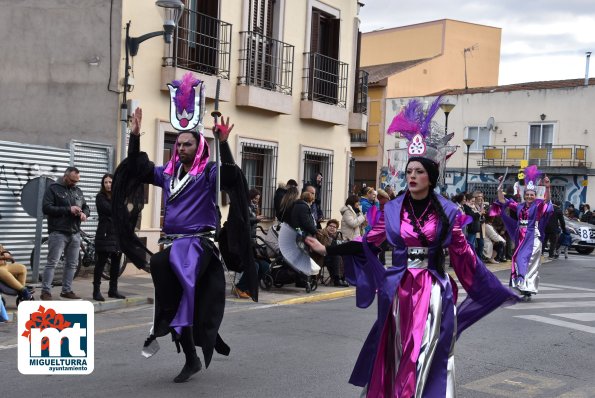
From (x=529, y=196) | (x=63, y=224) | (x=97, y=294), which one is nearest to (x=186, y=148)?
(x=63, y=224)

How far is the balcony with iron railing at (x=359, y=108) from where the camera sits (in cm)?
2084

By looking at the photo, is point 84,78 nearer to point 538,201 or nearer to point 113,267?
point 113,267

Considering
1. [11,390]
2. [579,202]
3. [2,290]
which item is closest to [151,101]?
[2,290]

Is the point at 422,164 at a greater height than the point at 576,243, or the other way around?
the point at 422,164

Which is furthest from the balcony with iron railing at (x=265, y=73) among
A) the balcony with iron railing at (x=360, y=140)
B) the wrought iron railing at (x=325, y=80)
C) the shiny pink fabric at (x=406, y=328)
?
the balcony with iron railing at (x=360, y=140)

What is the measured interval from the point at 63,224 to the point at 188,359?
4.57 m

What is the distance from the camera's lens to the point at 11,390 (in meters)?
6.13

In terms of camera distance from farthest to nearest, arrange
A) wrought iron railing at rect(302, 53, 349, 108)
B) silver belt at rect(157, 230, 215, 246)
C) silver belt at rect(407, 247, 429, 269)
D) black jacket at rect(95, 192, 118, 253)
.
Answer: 1. wrought iron railing at rect(302, 53, 349, 108)
2. black jacket at rect(95, 192, 118, 253)
3. silver belt at rect(157, 230, 215, 246)
4. silver belt at rect(407, 247, 429, 269)

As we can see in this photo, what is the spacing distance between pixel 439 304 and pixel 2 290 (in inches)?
244

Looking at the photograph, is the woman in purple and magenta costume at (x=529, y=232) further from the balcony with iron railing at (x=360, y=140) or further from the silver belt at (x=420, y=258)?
the balcony with iron railing at (x=360, y=140)

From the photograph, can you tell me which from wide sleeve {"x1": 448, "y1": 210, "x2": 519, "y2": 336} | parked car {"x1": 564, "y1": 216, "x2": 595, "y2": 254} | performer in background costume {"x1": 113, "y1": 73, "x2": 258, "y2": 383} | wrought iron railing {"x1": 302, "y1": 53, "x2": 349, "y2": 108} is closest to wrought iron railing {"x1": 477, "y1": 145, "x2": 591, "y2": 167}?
parked car {"x1": 564, "y1": 216, "x2": 595, "y2": 254}

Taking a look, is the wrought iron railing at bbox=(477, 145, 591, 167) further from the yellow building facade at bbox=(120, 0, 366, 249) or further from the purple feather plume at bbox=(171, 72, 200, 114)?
the purple feather plume at bbox=(171, 72, 200, 114)

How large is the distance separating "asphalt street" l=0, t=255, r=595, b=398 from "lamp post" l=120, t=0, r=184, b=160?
4.11m

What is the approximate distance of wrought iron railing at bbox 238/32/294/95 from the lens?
54.7 ft
